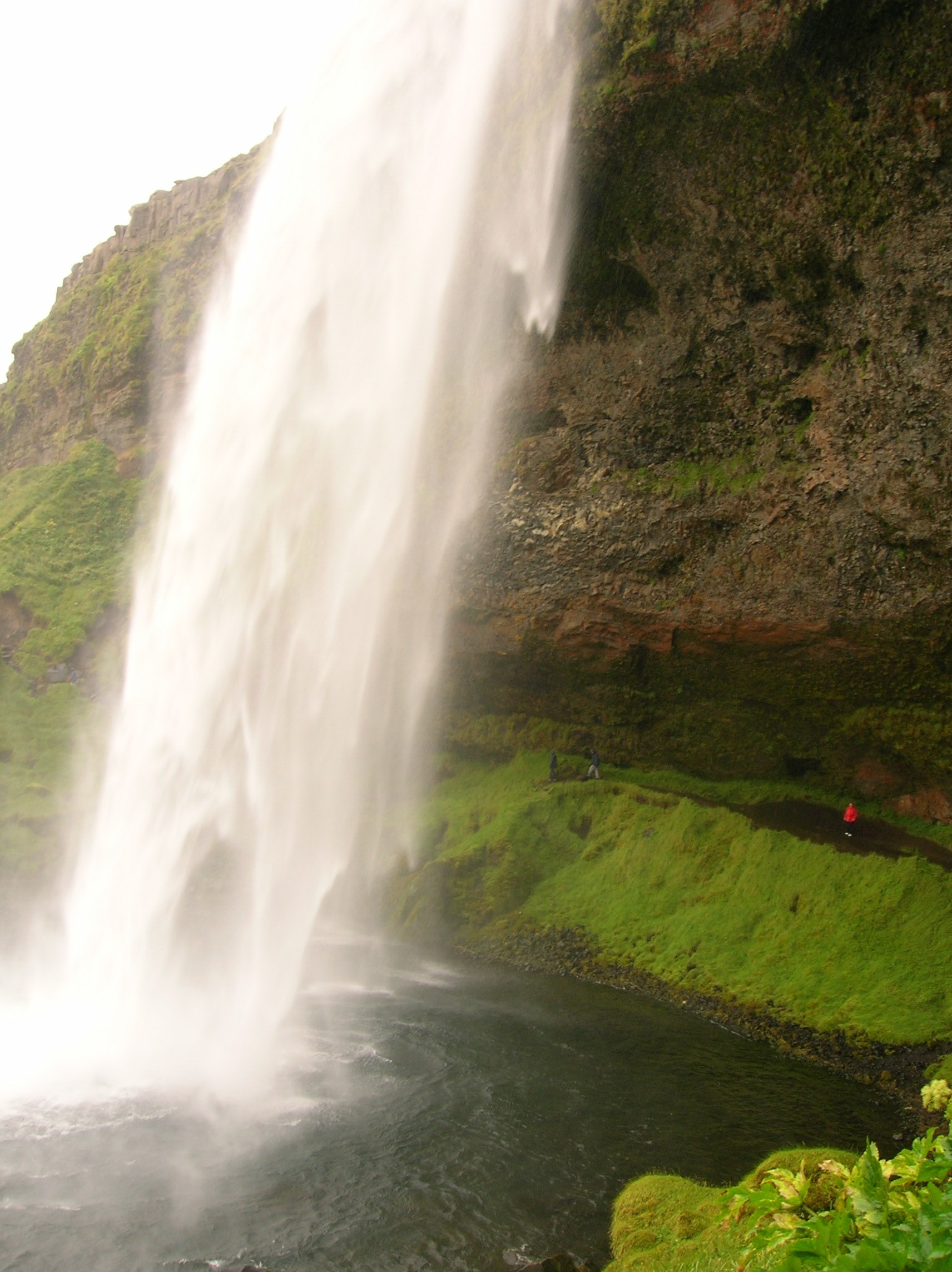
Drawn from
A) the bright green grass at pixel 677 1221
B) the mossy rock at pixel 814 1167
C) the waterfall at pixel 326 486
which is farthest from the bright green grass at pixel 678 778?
the bright green grass at pixel 677 1221

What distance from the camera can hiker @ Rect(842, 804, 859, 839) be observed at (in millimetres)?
17953

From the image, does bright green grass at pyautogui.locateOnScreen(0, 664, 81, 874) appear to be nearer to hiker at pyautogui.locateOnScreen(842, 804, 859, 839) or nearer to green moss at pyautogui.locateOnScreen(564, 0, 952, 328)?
hiker at pyautogui.locateOnScreen(842, 804, 859, 839)

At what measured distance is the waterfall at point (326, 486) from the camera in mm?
18672

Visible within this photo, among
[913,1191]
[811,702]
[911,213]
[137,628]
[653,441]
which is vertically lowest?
[913,1191]

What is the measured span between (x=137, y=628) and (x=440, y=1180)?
51.3 ft

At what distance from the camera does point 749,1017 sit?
49.5ft

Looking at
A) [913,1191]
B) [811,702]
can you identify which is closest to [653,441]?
[811,702]

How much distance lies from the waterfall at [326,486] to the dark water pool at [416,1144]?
5226 millimetres

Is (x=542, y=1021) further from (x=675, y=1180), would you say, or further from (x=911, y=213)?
(x=911, y=213)

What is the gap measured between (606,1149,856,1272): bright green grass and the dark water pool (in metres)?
0.30

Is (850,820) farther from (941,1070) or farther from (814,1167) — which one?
(814,1167)

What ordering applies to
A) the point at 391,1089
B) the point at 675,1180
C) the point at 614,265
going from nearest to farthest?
the point at 675,1180 → the point at 391,1089 → the point at 614,265

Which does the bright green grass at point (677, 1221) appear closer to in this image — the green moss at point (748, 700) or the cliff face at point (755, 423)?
the green moss at point (748, 700)

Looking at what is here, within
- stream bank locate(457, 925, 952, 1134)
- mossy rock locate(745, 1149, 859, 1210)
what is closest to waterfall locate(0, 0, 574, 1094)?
stream bank locate(457, 925, 952, 1134)
